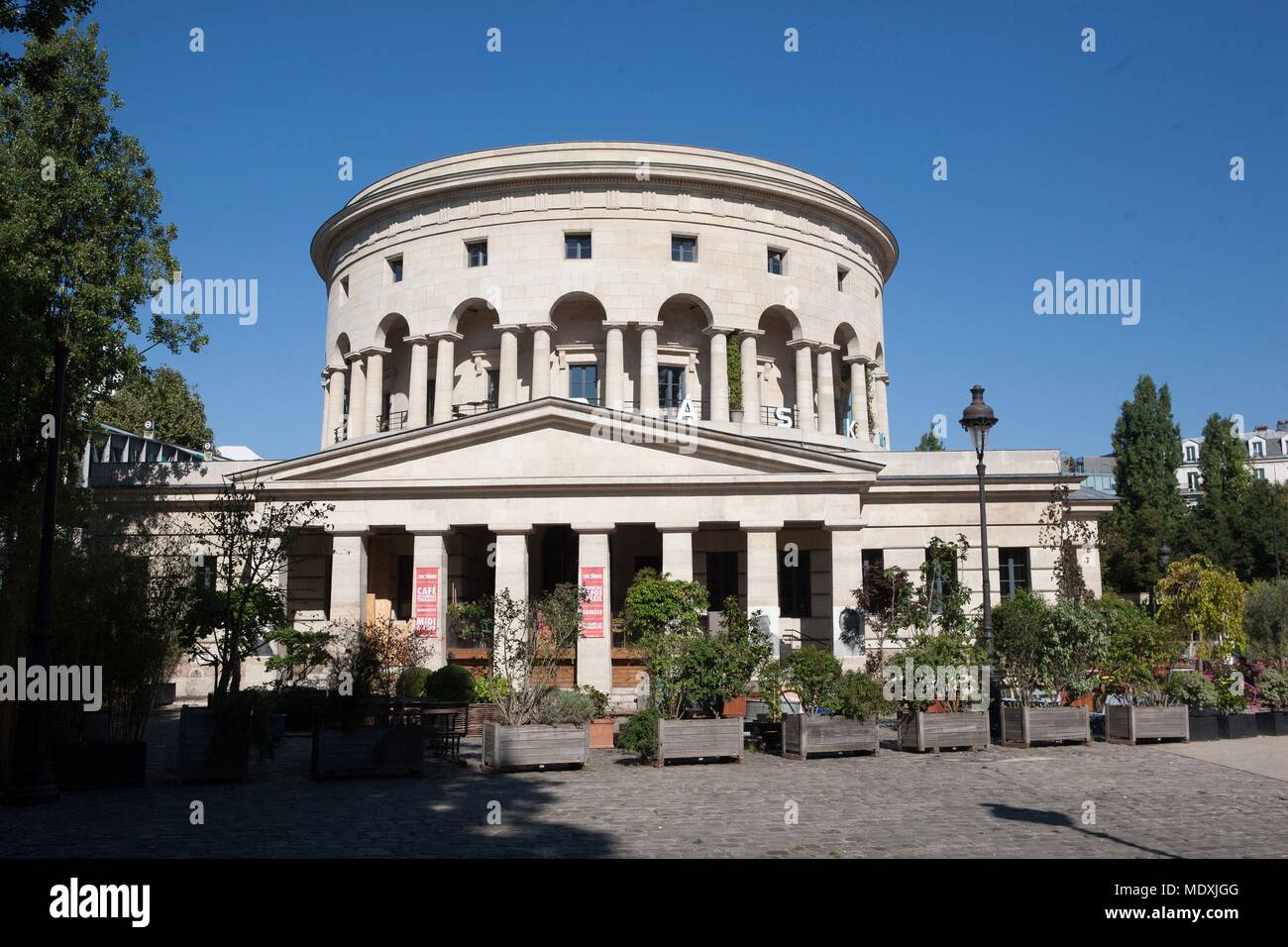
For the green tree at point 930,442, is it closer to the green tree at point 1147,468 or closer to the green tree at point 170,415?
the green tree at point 1147,468

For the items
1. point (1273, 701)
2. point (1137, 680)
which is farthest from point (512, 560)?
point (1273, 701)

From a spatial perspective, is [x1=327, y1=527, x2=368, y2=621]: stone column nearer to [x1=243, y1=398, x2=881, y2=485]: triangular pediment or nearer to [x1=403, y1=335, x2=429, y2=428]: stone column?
[x1=243, y1=398, x2=881, y2=485]: triangular pediment

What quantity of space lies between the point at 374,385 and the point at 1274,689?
107ft

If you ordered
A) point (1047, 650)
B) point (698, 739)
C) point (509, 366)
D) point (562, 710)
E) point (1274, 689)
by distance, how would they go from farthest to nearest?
point (509, 366) < point (1274, 689) < point (1047, 650) < point (562, 710) < point (698, 739)

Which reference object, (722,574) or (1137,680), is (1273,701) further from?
(722,574)

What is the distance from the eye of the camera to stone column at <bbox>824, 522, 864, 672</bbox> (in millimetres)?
30016

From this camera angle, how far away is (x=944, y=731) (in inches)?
767

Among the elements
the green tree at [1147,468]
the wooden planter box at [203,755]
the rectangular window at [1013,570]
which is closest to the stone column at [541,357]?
the rectangular window at [1013,570]

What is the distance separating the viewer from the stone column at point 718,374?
3900 centimetres

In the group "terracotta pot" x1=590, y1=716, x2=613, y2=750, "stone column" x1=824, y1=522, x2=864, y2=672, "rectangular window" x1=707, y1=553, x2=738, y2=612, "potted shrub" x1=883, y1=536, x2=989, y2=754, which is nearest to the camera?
"potted shrub" x1=883, y1=536, x2=989, y2=754

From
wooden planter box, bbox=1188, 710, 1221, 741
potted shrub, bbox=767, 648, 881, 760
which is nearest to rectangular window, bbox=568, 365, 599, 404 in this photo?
potted shrub, bbox=767, 648, 881, 760

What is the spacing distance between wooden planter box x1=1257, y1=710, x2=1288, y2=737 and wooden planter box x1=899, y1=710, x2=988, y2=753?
644cm
